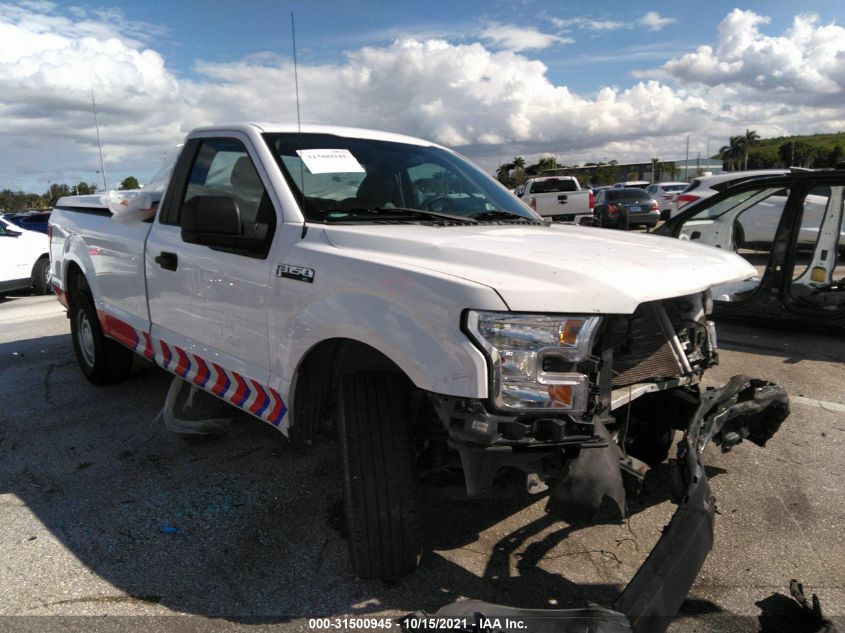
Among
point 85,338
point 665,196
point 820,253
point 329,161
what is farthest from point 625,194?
point 329,161

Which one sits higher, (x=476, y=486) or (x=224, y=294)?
(x=224, y=294)

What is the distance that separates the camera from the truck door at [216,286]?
10.2ft

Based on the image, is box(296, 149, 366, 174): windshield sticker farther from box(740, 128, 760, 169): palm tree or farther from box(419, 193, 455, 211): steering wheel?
box(740, 128, 760, 169): palm tree

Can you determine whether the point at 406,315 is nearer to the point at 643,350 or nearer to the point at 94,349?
the point at 643,350

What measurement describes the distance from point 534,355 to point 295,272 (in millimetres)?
1156

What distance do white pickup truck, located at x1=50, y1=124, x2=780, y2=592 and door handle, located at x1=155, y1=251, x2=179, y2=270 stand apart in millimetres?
13

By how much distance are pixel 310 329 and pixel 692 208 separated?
5947 millimetres

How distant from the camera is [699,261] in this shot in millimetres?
2883

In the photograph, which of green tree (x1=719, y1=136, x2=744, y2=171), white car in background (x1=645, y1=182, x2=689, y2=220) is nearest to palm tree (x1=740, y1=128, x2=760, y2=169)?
green tree (x1=719, y1=136, x2=744, y2=171)

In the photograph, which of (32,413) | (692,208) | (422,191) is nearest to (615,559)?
(422,191)

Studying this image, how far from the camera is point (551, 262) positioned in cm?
240

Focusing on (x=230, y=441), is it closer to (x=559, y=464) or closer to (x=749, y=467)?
(x=559, y=464)

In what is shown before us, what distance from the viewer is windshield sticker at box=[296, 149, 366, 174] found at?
3254 mm

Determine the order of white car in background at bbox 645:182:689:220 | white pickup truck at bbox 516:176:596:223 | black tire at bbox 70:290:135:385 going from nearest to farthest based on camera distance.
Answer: black tire at bbox 70:290:135:385 → white pickup truck at bbox 516:176:596:223 → white car in background at bbox 645:182:689:220
